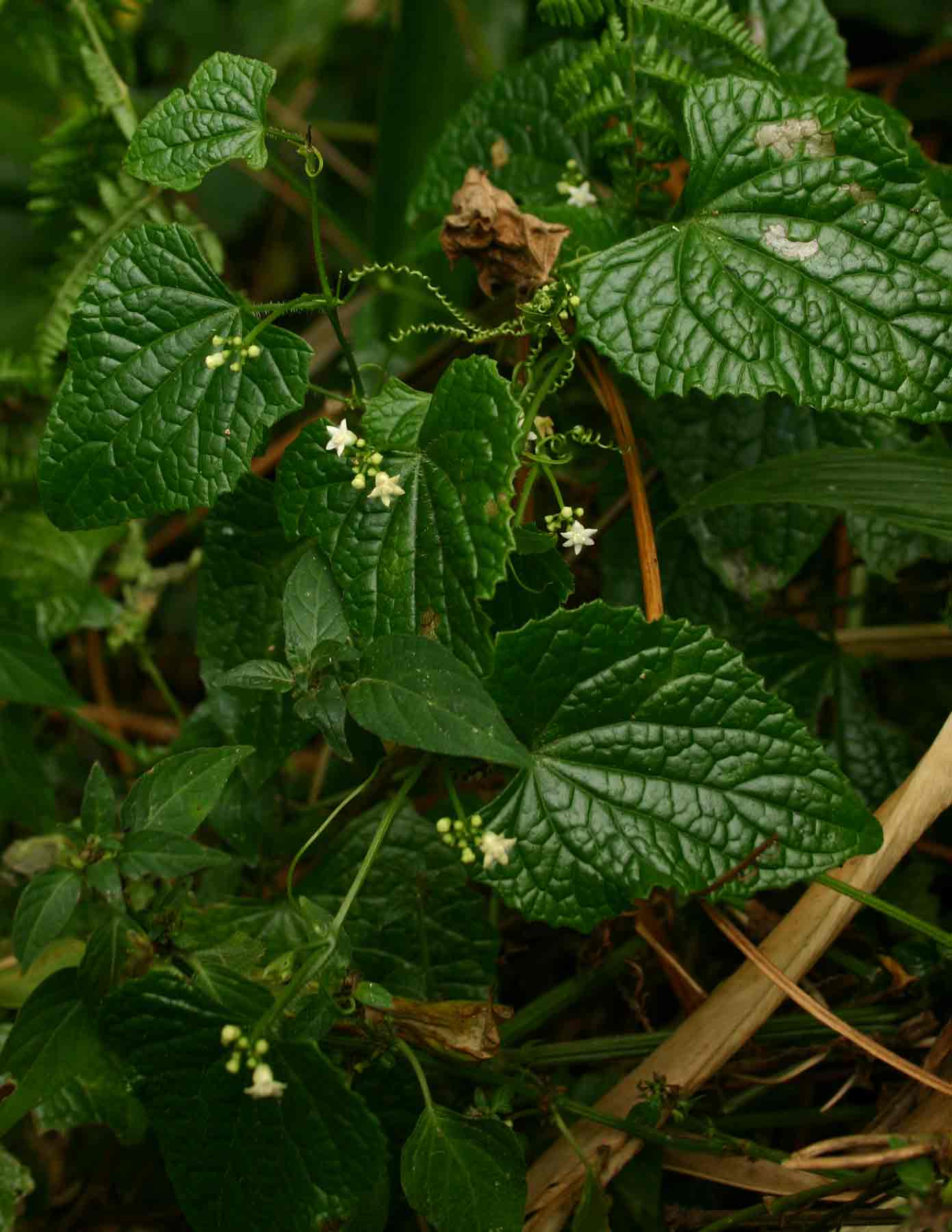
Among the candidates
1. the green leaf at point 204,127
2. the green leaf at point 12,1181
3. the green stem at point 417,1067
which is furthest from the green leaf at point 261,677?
the green leaf at point 12,1181

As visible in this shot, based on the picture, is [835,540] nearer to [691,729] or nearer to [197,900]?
[691,729]

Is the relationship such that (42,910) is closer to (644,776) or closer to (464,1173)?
(464,1173)

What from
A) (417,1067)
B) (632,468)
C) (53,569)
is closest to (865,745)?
(632,468)

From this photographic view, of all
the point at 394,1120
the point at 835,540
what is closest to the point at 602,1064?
the point at 394,1120

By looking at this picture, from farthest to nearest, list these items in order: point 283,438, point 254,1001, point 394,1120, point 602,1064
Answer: point 283,438
point 602,1064
point 394,1120
point 254,1001

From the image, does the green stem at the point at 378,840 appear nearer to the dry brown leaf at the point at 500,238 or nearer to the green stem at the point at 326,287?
the green stem at the point at 326,287
